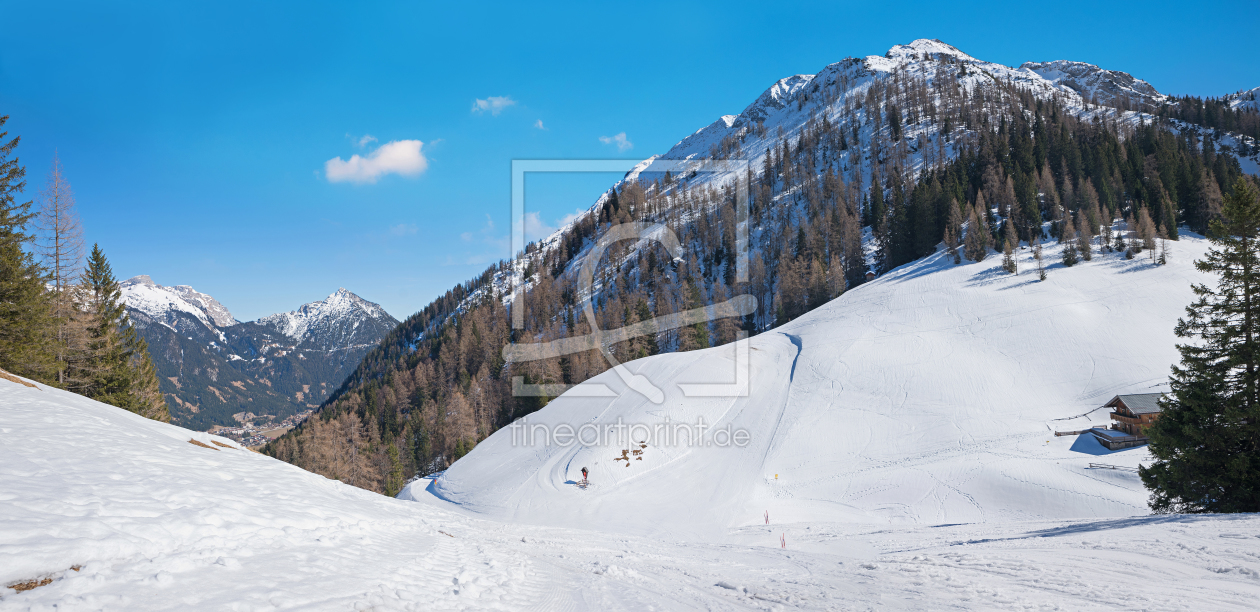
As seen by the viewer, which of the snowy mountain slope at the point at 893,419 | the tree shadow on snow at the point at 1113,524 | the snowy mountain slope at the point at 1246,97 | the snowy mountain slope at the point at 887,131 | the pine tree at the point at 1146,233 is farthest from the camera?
the snowy mountain slope at the point at 1246,97

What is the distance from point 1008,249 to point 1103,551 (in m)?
58.4

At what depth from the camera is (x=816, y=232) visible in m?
91.9

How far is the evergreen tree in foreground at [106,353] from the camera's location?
81.5 feet

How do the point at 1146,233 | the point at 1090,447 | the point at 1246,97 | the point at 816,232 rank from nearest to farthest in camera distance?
1. the point at 1090,447
2. the point at 1146,233
3. the point at 816,232
4. the point at 1246,97

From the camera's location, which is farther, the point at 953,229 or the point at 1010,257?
the point at 953,229

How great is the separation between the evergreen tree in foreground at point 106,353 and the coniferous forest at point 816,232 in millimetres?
21369

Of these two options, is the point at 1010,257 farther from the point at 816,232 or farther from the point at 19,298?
the point at 19,298

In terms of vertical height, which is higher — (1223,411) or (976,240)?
(976,240)

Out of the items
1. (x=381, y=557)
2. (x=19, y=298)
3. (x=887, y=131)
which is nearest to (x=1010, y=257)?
(x=381, y=557)

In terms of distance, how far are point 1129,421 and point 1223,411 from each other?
1678 cm

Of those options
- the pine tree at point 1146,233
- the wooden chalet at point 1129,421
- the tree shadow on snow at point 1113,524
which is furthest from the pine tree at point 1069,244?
the tree shadow on snow at point 1113,524

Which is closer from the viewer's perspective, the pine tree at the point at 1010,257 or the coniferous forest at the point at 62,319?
the coniferous forest at the point at 62,319

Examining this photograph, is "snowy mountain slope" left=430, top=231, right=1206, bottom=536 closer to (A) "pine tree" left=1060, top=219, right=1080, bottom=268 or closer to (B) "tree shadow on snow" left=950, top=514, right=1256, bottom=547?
(A) "pine tree" left=1060, top=219, right=1080, bottom=268

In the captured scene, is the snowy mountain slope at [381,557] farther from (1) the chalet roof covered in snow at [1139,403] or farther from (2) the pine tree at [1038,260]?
(2) the pine tree at [1038,260]
